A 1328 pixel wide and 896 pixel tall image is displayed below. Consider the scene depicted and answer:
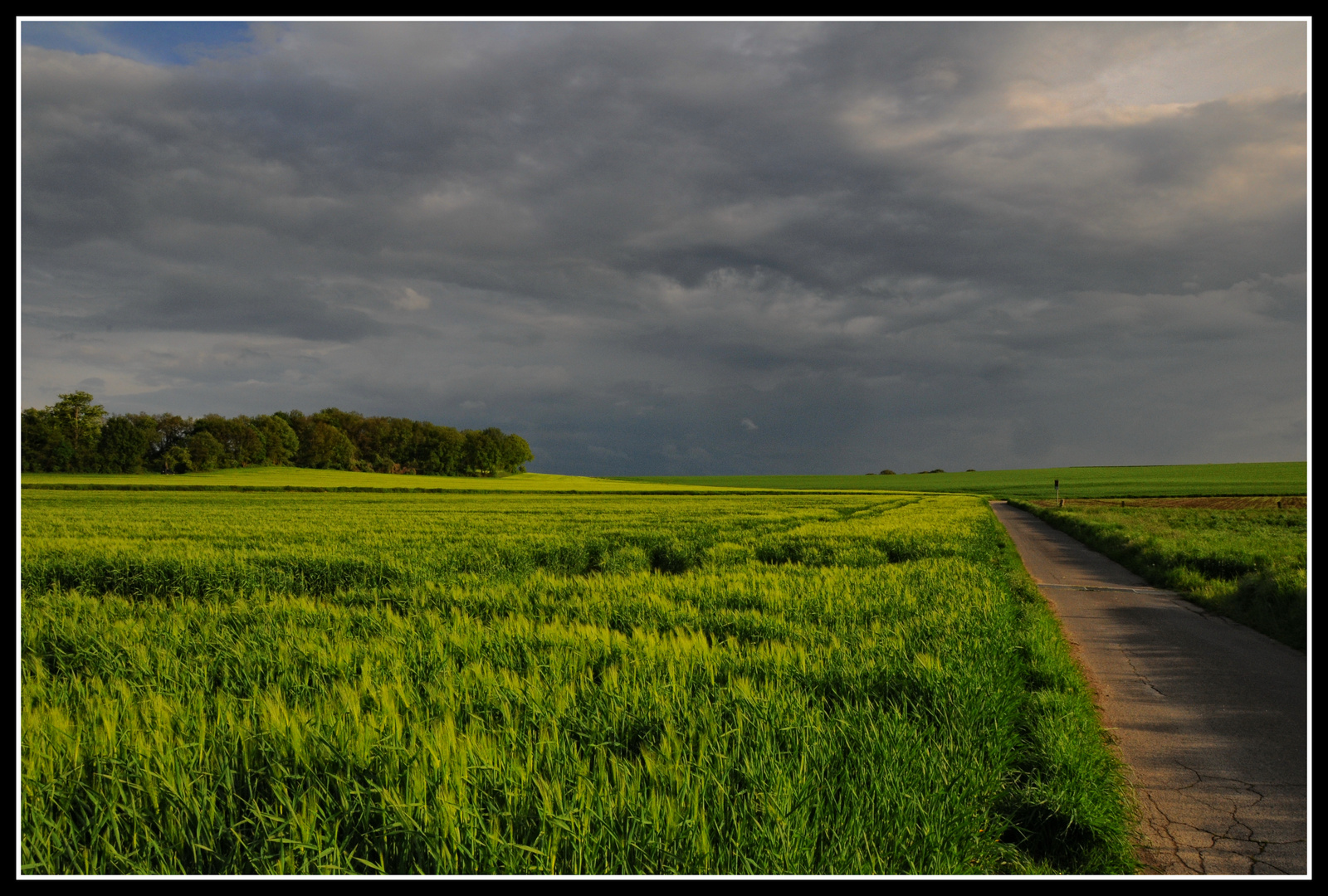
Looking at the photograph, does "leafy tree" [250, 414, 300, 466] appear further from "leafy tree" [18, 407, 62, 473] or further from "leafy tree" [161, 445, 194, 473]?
"leafy tree" [18, 407, 62, 473]

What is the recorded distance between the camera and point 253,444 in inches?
3915

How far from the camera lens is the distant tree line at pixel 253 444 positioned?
77000mm

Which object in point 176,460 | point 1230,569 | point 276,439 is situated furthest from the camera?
point 276,439

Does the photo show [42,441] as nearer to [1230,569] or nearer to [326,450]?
[326,450]

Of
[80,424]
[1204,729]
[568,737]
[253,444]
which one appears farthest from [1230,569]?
[253,444]

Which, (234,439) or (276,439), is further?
(276,439)

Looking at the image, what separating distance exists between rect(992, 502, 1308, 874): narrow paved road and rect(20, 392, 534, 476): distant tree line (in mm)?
57818

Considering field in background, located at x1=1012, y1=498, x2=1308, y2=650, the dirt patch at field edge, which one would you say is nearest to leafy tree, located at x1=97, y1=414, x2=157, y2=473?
field in background, located at x1=1012, y1=498, x2=1308, y2=650

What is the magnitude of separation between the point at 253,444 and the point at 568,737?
11449 centimetres

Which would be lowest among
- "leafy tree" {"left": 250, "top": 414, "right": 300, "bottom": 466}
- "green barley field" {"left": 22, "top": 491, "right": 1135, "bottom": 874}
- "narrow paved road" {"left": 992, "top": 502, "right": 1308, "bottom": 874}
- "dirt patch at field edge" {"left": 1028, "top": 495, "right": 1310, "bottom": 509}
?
"dirt patch at field edge" {"left": 1028, "top": 495, "right": 1310, "bottom": 509}

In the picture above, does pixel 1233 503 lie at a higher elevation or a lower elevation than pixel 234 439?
lower

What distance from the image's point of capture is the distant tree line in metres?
77.0
